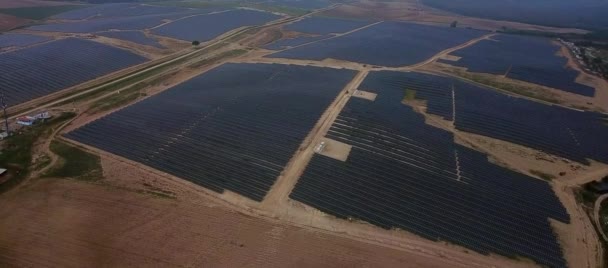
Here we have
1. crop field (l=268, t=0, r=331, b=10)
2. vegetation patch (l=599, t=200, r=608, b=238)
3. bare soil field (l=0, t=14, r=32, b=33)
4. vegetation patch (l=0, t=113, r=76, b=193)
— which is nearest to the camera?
vegetation patch (l=599, t=200, r=608, b=238)

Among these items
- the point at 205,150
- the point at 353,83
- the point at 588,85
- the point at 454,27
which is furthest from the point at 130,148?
the point at 454,27

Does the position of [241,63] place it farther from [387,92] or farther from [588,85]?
[588,85]

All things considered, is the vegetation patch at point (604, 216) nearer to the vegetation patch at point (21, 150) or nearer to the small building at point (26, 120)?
the vegetation patch at point (21, 150)

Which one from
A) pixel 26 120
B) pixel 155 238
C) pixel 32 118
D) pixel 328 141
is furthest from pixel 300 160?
pixel 26 120

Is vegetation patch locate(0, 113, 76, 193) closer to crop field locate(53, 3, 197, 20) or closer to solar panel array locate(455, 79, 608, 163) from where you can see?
solar panel array locate(455, 79, 608, 163)

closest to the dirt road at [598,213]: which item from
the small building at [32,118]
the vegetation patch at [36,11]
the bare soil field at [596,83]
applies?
the bare soil field at [596,83]

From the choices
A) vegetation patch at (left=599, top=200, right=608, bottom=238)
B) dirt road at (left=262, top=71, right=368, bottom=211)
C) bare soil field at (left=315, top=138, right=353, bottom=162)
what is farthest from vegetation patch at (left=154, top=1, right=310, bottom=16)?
vegetation patch at (left=599, top=200, right=608, bottom=238)
